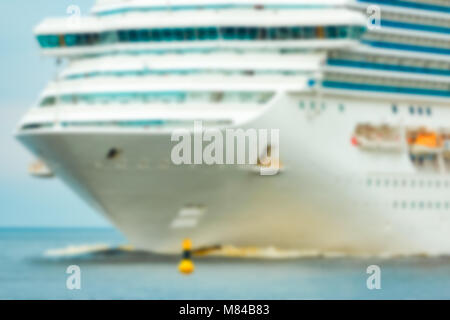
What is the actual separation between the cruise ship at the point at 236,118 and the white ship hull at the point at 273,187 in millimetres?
46

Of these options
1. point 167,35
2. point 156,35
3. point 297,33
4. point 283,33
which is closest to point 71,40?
point 156,35

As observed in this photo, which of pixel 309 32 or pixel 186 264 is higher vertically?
pixel 309 32

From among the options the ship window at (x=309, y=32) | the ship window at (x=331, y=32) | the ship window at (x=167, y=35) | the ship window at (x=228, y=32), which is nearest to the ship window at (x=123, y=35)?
the ship window at (x=167, y=35)

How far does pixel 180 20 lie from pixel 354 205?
822 cm

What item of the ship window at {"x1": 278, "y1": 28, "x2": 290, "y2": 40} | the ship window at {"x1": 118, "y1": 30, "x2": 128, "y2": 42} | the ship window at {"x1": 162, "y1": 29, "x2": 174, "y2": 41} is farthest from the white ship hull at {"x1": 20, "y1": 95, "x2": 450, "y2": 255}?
the ship window at {"x1": 118, "y1": 30, "x2": 128, "y2": 42}

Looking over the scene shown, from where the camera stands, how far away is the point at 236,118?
4297cm

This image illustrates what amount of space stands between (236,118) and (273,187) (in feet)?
8.84

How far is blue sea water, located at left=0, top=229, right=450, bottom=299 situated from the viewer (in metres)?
39.6

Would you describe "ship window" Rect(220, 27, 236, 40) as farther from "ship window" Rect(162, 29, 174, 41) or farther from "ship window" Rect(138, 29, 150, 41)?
"ship window" Rect(138, 29, 150, 41)

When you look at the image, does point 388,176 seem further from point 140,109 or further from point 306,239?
point 140,109

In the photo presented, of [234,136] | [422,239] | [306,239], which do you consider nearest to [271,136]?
[234,136]

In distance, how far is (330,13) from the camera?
4525 centimetres

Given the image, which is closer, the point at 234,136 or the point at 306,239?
the point at 234,136

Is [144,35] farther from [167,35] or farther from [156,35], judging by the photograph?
[167,35]
